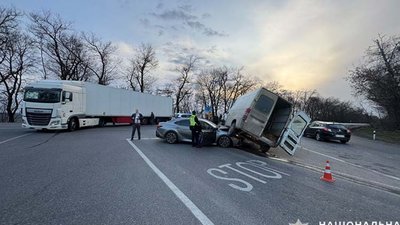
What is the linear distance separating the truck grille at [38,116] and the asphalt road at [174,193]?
9.41 m

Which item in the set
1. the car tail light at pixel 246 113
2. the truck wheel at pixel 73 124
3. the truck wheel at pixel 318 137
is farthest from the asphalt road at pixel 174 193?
the truck wheel at pixel 318 137

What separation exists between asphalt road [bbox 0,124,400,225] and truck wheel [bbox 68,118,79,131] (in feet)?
36.7

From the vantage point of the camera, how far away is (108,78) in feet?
176

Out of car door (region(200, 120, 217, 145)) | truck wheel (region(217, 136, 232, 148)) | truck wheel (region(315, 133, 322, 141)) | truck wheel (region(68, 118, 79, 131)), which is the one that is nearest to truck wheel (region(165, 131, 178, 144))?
car door (region(200, 120, 217, 145))

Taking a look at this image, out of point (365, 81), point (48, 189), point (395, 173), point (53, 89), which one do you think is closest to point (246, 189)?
point (48, 189)

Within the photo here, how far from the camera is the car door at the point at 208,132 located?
49.1ft

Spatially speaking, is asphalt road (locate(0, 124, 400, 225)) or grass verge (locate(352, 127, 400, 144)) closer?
asphalt road (locate(0, 124, 400, 225))

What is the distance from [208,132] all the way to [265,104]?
333 centimetres

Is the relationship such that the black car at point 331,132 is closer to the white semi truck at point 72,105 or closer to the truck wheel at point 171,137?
the truck wheel at point 171,137

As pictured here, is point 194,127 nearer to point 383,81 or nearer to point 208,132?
point 208,132

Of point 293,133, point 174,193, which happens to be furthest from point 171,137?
point 174,193

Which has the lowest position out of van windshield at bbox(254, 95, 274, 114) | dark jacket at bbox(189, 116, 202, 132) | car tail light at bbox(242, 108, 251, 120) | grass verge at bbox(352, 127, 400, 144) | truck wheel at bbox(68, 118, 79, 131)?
grass verge at bbox(352, 127, 400, 144)

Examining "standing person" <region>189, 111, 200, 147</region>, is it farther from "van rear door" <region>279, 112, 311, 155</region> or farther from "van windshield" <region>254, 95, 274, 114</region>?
"van rear door" <region>279, 112, 311, 155</region>

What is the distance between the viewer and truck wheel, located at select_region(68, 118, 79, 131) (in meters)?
20.8
